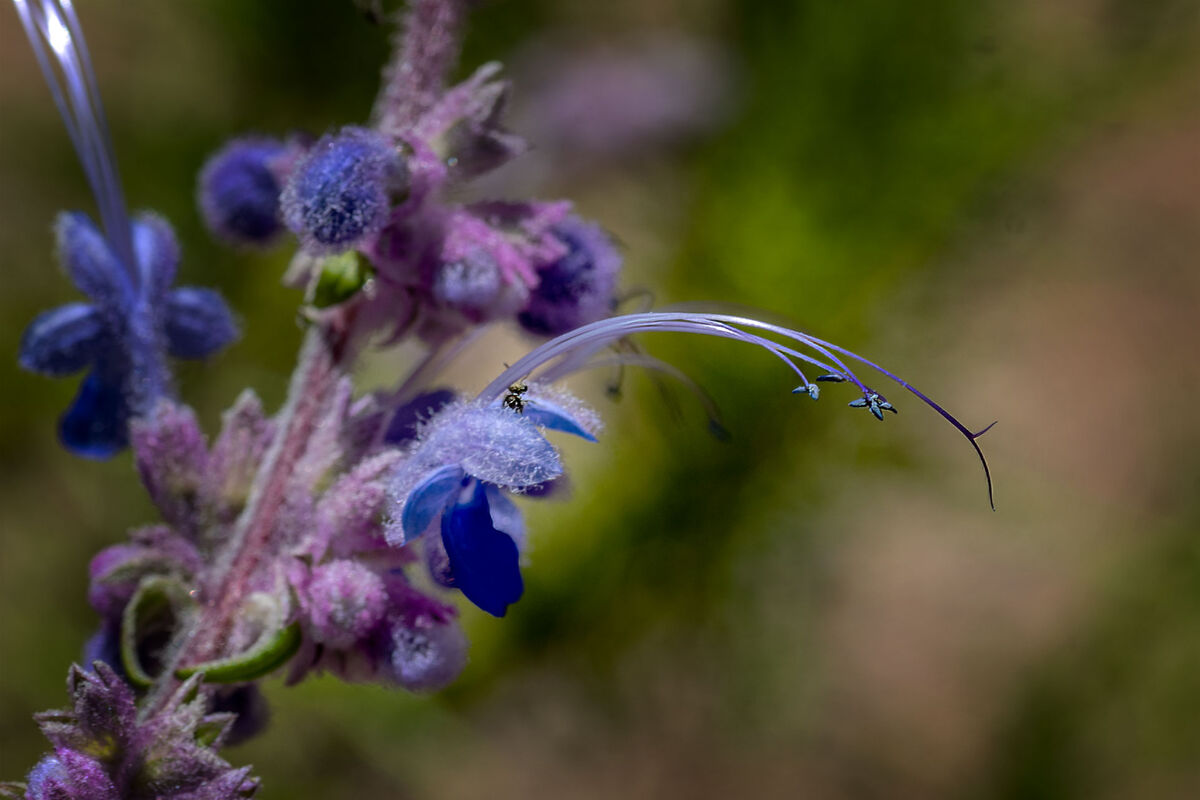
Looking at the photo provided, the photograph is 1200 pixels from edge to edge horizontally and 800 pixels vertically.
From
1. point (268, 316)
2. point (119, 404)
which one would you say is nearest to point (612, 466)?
point (268, 316)

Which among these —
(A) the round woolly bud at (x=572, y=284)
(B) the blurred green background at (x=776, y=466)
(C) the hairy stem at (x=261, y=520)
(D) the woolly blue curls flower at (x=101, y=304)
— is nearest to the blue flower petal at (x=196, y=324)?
(D) the woolly blue curls flower at (x=101, y=304)

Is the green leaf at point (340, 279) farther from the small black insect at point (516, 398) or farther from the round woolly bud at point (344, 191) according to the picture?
the small black insect at point (516, 398)

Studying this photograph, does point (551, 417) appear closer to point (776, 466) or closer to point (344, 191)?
point (344, 191)

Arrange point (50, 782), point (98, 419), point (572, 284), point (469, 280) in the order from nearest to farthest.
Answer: point (50, 782) < point (469, 280) < point (572, 284) < point (98, 419)

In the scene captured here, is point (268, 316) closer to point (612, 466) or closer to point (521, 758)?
point (612, 466)

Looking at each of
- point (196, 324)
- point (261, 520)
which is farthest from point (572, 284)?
point (196, 324)

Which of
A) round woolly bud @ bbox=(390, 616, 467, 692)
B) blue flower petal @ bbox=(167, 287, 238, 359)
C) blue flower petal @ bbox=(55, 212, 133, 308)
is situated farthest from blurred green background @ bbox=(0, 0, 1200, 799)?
round woolly bud @ bbox=(390, 616, 467, 692)
